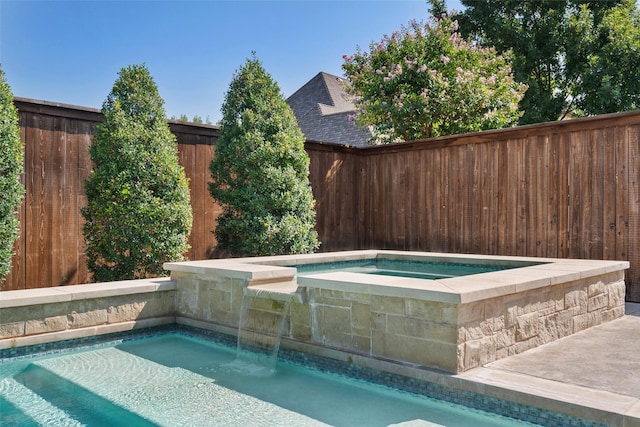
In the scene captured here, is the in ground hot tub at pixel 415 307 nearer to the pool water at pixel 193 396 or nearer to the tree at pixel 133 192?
the pool water at pixel 193 396

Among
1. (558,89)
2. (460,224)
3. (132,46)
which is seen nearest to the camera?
(460,224)

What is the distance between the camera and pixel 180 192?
5.96 m

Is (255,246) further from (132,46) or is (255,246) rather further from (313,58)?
(313,58)

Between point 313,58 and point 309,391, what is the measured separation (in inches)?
645

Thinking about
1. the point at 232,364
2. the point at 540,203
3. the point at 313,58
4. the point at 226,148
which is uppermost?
the point at 313,58

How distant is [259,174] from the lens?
6609 millimetres

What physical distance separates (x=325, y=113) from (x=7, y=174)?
14463 millimetres

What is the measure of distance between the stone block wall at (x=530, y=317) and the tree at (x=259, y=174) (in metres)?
3.53

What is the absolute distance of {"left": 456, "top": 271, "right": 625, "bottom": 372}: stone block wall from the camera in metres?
3.23

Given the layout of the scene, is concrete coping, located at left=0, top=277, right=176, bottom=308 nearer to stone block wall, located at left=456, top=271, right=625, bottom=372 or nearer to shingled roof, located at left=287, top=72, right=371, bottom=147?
stone block wall, located at left=456, top=271, right=625, bottom=372

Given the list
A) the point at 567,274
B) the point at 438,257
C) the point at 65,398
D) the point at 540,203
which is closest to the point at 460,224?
the point at 540,203

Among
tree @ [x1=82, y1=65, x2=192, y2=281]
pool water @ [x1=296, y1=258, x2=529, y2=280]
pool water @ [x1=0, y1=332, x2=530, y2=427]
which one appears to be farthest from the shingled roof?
pool water @ [x1=0, y1=332, x2=530, y2=427]

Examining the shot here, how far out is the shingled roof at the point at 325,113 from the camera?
16844 mm

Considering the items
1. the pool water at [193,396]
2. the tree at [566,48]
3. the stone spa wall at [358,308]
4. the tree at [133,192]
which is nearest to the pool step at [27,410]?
the pool water at [193,396]
